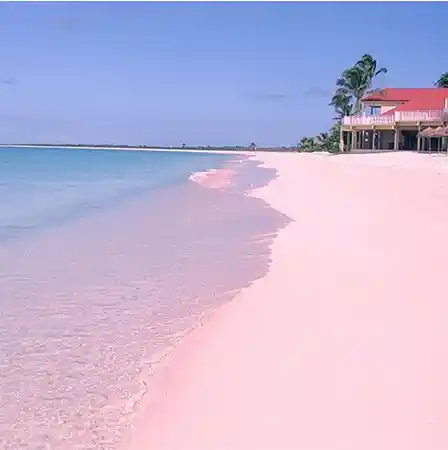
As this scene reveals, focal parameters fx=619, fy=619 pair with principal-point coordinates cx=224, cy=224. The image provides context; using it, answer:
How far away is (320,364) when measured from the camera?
4.03m

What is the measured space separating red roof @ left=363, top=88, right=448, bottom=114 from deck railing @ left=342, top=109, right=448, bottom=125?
7.23ft

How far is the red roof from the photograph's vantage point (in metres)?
44.8

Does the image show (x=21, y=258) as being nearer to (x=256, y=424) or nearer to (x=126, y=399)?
(x=126, y=399)

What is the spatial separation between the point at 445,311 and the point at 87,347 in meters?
2.87

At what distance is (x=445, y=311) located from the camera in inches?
198

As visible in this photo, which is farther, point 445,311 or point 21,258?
point 21,258

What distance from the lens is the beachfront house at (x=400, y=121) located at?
39.0 m

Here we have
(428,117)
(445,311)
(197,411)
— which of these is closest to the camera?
(197,411)

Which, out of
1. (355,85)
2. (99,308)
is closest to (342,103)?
(355,85)

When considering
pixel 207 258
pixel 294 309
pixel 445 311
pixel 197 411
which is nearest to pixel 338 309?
pixel 294 309

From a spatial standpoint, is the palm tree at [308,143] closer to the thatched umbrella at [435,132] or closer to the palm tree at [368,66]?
the palm tree at [368,66]

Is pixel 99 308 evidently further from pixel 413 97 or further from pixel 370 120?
pixel 413 97

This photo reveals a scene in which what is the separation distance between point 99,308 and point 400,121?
3751 centimetres

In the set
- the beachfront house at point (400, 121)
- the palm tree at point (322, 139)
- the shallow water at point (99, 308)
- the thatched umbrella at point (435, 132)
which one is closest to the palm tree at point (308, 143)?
the palm tree at point (322, 139)
